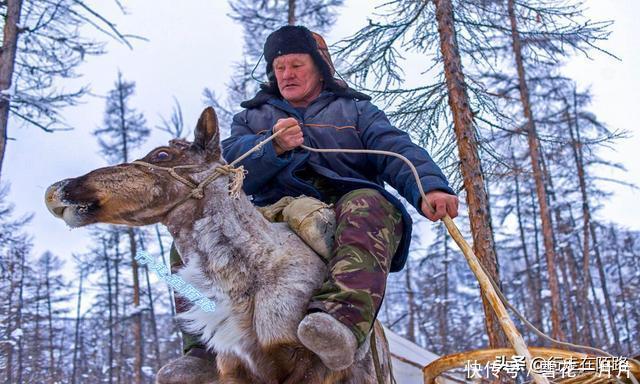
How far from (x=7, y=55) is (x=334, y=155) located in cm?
914

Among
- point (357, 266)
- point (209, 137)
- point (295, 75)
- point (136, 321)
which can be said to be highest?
point (136, 321)

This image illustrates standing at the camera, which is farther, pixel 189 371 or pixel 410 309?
pixel 410 309

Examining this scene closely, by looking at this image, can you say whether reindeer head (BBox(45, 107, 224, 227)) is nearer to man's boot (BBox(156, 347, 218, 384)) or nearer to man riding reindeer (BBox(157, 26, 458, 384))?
man riding reindeer (BBox(157, 26, 458, 384))

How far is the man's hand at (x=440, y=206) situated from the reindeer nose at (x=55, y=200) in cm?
193

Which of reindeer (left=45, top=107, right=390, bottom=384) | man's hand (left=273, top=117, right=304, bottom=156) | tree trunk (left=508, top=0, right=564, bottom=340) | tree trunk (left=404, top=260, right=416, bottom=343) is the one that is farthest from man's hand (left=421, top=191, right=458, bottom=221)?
tree trunk (left=404, top=260, right=416, bottom=343)

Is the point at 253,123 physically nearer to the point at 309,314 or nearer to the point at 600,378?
the point at 309,314

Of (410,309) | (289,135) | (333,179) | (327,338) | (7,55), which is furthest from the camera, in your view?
(410,309)

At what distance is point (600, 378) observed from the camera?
10.0ft

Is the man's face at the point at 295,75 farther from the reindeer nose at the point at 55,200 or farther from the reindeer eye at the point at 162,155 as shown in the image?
the reindeer nose at the point at 55,200

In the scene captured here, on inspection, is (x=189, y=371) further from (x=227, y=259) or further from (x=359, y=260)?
(x=359, y=260)

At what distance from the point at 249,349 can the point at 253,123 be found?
5.73 feet

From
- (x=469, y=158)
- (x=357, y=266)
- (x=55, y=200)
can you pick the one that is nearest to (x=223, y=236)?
(x=357, y=266)

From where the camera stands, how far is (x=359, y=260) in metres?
2.96

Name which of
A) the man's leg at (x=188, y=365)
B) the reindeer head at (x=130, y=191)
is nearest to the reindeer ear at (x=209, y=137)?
the reindeer head at (x=130, y=191)
